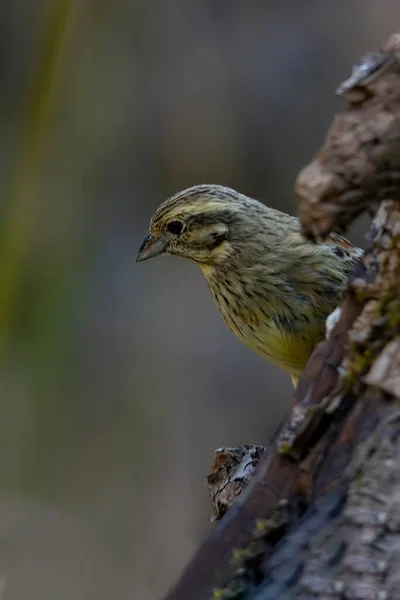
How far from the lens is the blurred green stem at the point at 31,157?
4.82 metres

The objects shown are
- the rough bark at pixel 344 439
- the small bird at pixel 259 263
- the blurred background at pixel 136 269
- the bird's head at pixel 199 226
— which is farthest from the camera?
the blurred background at pixel 136 269

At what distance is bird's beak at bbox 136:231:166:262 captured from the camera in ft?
11.9

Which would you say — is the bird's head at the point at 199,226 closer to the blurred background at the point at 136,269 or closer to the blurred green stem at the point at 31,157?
the blurred green stem at the point at 31,157

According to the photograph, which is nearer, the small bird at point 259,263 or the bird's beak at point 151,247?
the small bird at point 259,263

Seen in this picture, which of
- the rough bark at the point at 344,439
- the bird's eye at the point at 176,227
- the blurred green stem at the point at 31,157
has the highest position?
the blurred green stem at the point at 31,157

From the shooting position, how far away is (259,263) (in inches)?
137

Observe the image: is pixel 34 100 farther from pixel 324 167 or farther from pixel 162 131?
pixel 324 167

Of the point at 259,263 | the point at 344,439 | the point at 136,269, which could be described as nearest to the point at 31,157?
the point at 136,269

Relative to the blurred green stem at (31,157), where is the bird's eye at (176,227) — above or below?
below

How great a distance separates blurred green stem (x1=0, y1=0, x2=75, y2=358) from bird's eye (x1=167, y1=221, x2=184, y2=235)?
1.42m

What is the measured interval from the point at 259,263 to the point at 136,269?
3608 millimetres

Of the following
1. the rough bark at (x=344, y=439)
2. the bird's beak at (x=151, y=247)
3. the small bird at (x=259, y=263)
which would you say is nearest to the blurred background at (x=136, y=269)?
the bird's beak at (x=151, y=247)

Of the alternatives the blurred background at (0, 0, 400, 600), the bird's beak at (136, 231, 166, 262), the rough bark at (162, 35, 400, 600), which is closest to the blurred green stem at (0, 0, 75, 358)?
the blurred background at (0, 0, 400, 600)

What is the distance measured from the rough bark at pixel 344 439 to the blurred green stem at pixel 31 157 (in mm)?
2963
